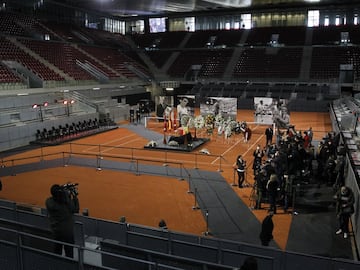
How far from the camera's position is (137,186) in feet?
55.3

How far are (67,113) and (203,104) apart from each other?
11.2m

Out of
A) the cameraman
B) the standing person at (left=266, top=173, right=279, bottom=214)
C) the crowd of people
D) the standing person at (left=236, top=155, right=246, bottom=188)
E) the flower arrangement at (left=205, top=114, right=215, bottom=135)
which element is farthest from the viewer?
the flower arrangement at (left=205, top=114, right=215, bottom=135)

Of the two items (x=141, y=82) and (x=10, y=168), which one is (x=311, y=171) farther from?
(x=141, y=82)

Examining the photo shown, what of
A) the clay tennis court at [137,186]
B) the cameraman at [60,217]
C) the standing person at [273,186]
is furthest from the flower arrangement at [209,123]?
the cameraman at [60,217]

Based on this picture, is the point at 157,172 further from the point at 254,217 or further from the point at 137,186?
the point at 254,217

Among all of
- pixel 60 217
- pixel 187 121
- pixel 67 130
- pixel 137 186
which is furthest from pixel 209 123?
pixel 60 217

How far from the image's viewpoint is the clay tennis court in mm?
13305

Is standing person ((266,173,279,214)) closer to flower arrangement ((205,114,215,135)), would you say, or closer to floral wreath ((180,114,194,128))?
floral wreath ((180,114,194,128))

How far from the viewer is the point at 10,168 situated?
1998 cm

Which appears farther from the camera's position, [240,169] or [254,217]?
[240,169]

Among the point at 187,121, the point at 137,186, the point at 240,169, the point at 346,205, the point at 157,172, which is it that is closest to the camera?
the point at 346,205

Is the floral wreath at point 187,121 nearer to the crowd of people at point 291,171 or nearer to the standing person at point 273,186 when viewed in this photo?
the crowd of people at point 291,171

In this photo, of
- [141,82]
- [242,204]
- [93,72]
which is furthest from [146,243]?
[141,82]

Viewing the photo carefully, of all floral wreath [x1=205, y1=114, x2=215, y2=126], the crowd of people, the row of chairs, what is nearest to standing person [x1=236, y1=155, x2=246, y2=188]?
the crowd of people
